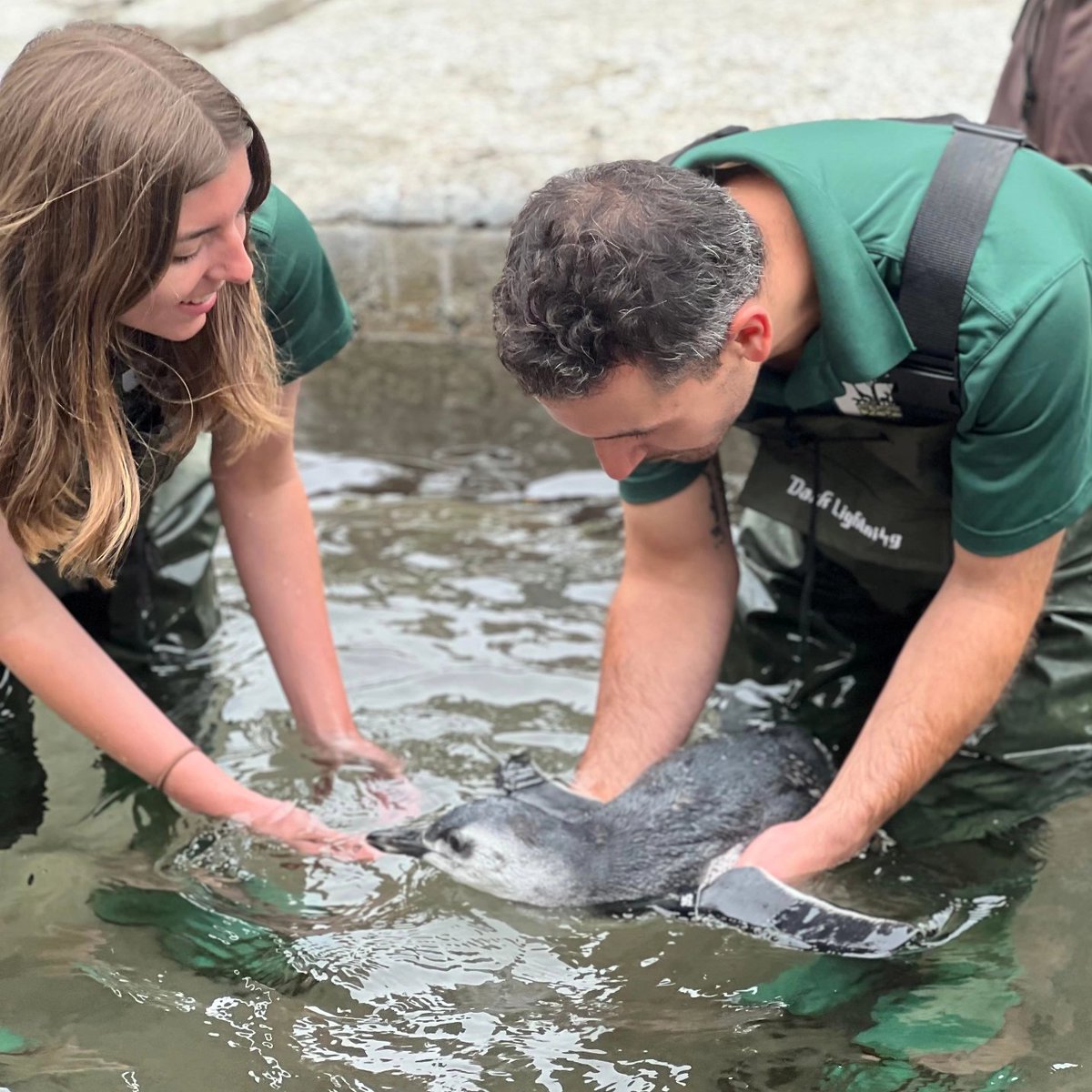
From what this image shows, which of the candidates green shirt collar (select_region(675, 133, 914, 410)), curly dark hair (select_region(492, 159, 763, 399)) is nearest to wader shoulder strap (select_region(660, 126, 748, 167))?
green shirt collar (select_region(675, 133, 914, 410))

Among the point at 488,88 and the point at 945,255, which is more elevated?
the point at 945,255

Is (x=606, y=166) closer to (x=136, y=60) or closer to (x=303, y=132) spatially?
(x=136, y=60)

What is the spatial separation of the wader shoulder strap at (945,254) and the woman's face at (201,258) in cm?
112

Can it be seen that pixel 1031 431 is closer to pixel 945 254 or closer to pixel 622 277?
pixel 945 254

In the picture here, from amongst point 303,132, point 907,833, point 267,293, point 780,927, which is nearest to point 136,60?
point 267,293

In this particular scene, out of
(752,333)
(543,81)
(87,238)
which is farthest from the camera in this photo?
(543,81)

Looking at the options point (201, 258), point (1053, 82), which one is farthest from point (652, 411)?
point (1053, 82)

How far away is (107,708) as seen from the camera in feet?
8.75

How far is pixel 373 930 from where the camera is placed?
108 inches

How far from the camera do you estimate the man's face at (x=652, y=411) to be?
2.45m

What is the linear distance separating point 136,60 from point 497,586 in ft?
7.92

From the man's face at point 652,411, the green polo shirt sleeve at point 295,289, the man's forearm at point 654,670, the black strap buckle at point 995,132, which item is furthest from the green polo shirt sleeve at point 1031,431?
the green polo shirt sleeve at point 295,289

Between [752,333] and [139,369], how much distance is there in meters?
1.06

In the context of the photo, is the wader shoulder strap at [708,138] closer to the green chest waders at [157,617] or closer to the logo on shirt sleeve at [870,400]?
the logo on shirt sleeve at [870,400]
